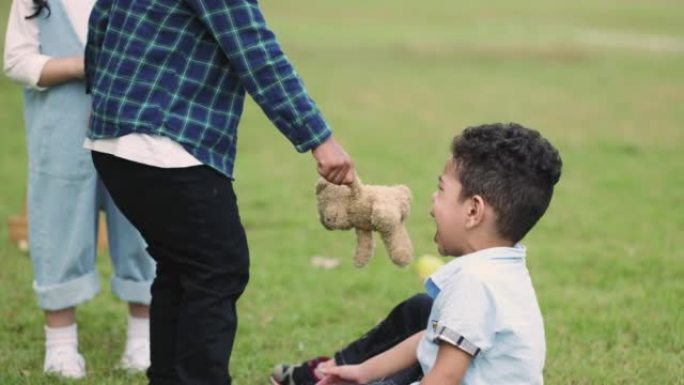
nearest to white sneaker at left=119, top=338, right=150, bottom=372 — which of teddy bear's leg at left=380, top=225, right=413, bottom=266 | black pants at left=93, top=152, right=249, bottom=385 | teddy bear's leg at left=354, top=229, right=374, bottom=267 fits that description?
black pants at left=93, top=152, right=249, bottom=385

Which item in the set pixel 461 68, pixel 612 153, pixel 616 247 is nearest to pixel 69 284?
pixel 616 247

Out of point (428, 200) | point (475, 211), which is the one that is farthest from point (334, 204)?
point (428, 200)

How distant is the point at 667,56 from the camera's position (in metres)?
19.5

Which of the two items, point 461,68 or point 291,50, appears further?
point 291,50

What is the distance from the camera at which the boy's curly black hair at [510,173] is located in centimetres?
299

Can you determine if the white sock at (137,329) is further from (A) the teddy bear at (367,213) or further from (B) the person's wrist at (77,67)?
(A) the teddy bear at (367,213)

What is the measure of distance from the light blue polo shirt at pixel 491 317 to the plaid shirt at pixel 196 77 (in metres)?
0.53

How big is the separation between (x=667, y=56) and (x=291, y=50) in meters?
6.36

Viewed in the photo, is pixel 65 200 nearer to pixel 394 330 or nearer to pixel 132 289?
pixel 132 289

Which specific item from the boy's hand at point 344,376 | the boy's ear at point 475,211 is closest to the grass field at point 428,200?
the boy's hand at point 344,376

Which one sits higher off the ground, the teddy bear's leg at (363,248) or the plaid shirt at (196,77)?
the plaid shirt at (196,77)

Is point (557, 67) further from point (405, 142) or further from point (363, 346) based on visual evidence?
point (363, 346)

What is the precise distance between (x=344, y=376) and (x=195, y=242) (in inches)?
24.7

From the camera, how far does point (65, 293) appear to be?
167 inches
